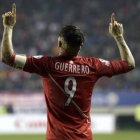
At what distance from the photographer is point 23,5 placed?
27.0 meters

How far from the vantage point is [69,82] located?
13.3ft

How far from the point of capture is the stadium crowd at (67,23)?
22000 millimetres

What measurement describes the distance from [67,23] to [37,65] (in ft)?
73.0

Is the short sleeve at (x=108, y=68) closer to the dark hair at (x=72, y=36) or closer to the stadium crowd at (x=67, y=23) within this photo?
the dark hair at (x=72, y=36)

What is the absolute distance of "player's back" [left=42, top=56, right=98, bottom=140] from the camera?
404 centimetres

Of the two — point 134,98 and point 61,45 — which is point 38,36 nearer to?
point 134,98

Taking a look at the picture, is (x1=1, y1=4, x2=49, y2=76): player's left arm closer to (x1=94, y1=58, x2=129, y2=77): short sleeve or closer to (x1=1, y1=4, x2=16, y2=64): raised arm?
(x1=1, y1=4, x2=16, y2=64): raised arm

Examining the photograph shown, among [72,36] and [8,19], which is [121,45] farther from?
[8,19]

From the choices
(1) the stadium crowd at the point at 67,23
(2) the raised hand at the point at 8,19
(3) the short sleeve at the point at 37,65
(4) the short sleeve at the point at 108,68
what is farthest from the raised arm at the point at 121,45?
(1) the stadium crowd at the point at 67,23

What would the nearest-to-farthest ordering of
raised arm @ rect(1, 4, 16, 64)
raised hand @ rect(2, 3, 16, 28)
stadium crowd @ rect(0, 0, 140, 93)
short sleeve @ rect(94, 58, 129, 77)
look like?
raised arm @ rect(1, 4, 16, 64)
raised hand @ rect(2, 3, 16, 28)
short sleeve @ rect(94, 58, 129, 77)
stadium crowd @ rect(0, 0, 140, 93)

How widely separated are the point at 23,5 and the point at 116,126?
979 centimetres

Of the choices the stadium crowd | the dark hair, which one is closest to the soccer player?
the dark hair

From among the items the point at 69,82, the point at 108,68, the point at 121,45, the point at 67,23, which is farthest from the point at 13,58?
the point at 67,23

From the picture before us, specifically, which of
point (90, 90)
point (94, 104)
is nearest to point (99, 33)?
point (94, 104)
